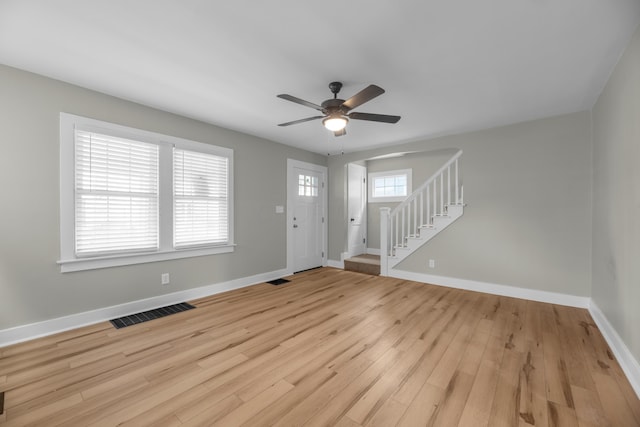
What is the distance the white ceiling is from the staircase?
56.7 inches

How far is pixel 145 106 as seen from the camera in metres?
3.29

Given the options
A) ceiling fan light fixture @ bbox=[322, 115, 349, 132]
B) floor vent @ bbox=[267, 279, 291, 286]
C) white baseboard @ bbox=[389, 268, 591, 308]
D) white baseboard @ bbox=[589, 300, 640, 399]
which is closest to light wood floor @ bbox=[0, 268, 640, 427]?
white baseboard @ bbox=[589, 300, 640, 399]

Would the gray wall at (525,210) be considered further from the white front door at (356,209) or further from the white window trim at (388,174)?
the white front door at (356,209)

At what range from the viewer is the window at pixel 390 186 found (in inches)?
228

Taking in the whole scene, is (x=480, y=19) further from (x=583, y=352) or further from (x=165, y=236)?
(x=165, y=236)

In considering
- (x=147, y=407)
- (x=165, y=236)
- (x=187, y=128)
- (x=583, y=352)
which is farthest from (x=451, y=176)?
(x=147, y=407)

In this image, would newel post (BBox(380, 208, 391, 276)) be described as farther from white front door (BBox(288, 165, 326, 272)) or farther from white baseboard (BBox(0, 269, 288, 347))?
white baseboard (BBox(0, 269, 288, 347))

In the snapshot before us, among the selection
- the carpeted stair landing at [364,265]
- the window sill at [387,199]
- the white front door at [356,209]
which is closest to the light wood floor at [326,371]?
the carpeted stair landing at [364,265]

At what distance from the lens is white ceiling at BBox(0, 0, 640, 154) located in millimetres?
1748

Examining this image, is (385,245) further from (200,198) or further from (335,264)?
(200,198)

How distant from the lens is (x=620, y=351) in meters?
2.18

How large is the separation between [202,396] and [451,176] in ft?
15.5

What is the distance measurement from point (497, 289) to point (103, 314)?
17.0 feet

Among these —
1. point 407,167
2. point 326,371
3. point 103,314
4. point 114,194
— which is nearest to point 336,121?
point 326,371
